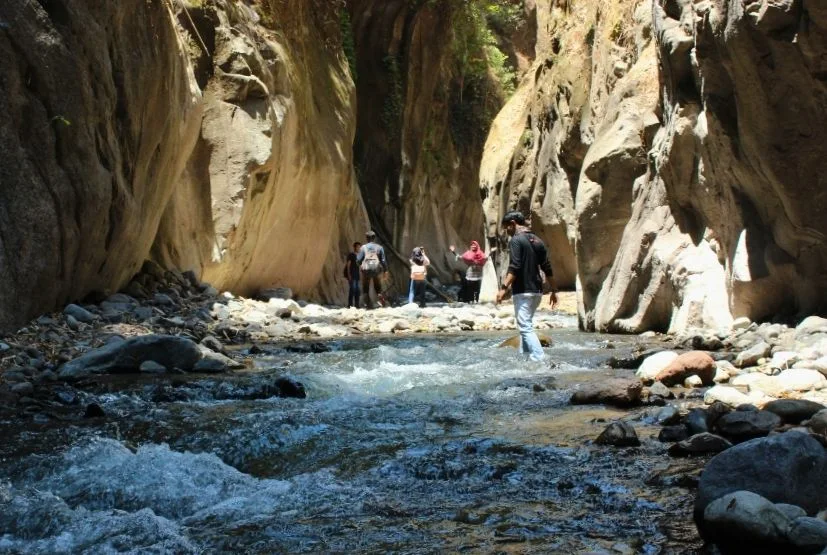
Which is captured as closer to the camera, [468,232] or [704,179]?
[704,179]

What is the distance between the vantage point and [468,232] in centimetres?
3981

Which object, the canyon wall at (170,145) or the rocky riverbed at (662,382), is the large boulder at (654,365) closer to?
the rocky riverbed at (662,382)

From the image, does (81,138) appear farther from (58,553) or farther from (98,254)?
(58,553)

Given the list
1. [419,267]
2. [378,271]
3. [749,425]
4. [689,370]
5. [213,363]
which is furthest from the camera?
[419,267]

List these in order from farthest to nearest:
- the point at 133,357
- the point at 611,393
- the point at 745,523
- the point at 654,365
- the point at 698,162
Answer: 1. the point at 698,162
2. the point at 133,357
3. the point at 654,365
4. the point at 611,393
5. the point at 745,523

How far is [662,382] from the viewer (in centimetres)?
679

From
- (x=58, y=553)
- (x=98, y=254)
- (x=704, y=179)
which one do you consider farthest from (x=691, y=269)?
(x=58, y=553)

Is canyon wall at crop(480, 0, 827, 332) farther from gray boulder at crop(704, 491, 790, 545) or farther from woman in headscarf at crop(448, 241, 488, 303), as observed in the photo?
gray boulder at crop(704, 491, 790, 545)

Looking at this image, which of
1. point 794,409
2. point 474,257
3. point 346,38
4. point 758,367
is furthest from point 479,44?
point 794,409

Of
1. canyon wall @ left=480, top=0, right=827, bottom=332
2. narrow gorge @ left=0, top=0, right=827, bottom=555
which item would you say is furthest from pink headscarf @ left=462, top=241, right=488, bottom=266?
canyon wall @ left=480, top=0, right=827, bottom=332

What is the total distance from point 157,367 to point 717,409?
5.07 meters

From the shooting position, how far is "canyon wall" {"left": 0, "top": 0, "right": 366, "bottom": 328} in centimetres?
890

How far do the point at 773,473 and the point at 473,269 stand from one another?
65.6 feet

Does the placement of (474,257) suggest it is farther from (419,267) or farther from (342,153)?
(342,153)
